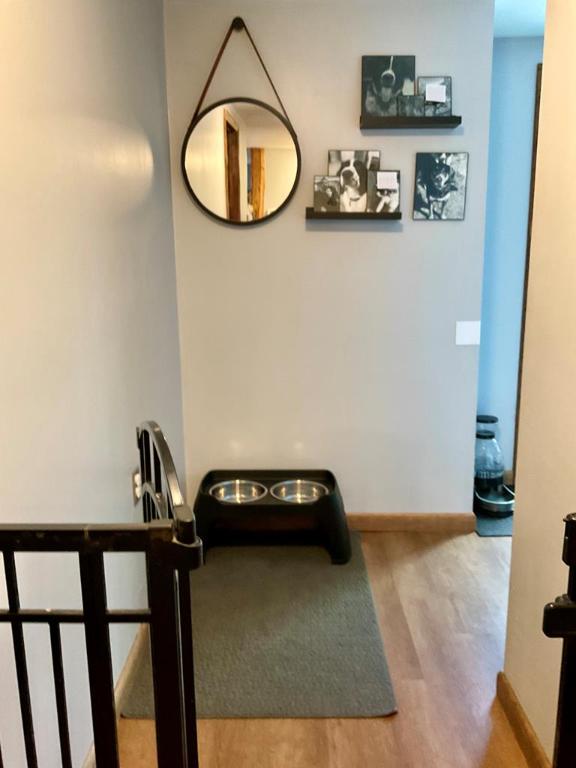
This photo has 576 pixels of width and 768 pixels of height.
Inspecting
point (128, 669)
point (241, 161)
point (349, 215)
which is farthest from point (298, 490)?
point (241, 161)

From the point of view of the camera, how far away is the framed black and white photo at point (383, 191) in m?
2.89

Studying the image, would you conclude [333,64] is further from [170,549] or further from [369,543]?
[170,549]

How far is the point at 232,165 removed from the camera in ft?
9.52

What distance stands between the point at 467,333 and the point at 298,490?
113 centimetres

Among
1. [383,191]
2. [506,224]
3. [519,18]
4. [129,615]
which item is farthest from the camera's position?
[506,224]

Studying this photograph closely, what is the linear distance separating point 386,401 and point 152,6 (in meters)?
2.02

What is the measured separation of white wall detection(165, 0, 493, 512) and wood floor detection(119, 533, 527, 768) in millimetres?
668

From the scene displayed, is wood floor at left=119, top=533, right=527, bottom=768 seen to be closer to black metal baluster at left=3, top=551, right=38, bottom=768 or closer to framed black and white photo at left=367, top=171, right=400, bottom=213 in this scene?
black metal baluster at left=3, top=551, right=38, bottom=768

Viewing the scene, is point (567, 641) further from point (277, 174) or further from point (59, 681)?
point (277, 174)

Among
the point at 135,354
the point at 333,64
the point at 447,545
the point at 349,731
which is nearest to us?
the point at 349,731

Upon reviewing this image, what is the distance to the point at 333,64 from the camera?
9.25ft

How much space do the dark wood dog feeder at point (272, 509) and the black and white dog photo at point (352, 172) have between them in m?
1.31

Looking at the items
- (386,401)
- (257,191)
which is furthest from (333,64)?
(386,401)

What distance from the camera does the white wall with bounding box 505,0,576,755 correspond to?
1.54 meters
